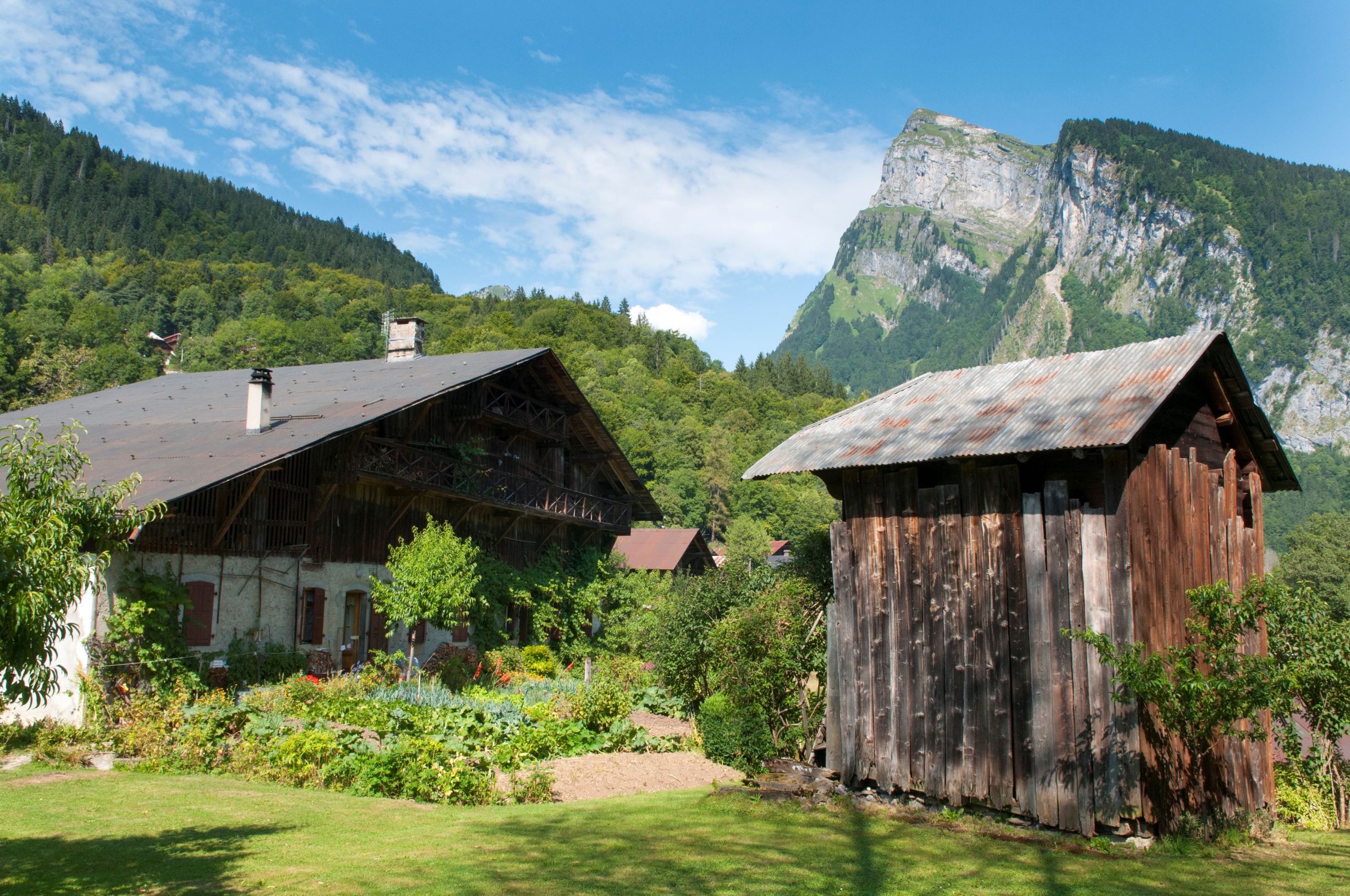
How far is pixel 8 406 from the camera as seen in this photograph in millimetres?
52906

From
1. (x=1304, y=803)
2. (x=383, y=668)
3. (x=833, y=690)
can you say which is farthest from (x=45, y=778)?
(x=1304, y=803)

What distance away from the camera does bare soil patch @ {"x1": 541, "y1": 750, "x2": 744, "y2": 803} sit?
44.0ft

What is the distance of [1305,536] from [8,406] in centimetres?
9158

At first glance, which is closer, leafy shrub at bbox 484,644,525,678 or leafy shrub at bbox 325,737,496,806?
leafy shrub at bbox 325,737,496,806

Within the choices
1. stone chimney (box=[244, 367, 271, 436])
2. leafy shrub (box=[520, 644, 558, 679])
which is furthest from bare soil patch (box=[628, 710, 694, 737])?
stone chimney (box=[244, 367, 271, 436])

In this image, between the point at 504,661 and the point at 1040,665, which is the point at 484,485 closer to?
the point at 504,661

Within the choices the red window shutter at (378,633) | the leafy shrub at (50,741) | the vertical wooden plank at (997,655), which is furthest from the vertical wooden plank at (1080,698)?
the red window shutter at (378,633)

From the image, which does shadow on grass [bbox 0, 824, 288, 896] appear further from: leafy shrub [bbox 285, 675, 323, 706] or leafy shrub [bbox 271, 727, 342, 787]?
leafy shrub [bbox 285, 675, 323, 706]

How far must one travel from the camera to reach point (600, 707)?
16781 mm

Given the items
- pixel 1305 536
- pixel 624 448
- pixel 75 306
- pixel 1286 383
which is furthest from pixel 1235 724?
pixel 1286 383

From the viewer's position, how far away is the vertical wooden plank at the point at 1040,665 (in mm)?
10695

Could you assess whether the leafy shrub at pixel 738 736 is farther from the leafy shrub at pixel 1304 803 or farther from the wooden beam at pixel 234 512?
the wooden beam at pixel 234 512

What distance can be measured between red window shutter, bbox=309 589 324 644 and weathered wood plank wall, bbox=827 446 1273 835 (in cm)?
1162

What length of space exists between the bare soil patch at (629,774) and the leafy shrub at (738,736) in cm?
20
